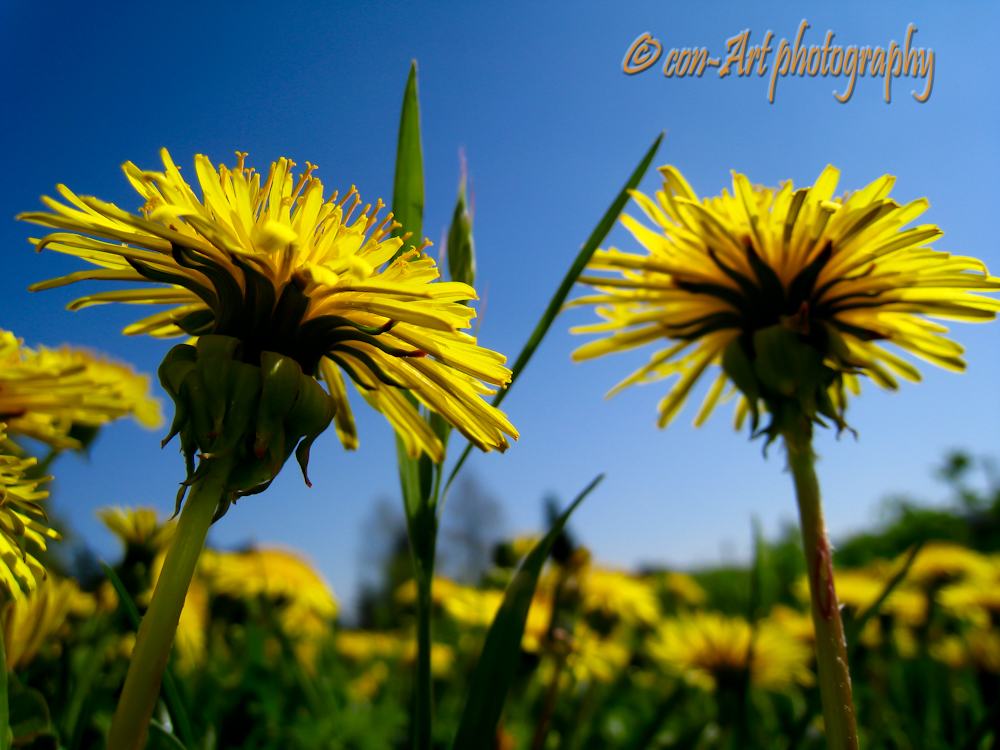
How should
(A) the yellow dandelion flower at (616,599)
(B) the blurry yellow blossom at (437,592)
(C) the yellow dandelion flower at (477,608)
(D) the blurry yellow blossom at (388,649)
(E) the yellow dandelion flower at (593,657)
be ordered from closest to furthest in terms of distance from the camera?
(E) the yellow dandelion flower at (593,657) < (C) the yellow dandelion flower at (477,608) < (A) the yellow dandelion flower at (616,599) < (D) the blurry yellow blossom at (388,649) < (B) the blurry yellow blossom at (437,592)

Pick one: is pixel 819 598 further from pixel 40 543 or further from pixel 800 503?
pixel 40 543

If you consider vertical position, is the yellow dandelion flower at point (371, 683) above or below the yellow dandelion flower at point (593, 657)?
below

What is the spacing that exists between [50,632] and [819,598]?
1230mm

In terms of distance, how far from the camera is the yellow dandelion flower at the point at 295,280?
582 mm

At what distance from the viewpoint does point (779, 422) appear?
33.7 inches

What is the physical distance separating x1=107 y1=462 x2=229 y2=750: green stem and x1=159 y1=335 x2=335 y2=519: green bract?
5 cm

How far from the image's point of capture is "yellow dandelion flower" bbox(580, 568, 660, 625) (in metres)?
2.09

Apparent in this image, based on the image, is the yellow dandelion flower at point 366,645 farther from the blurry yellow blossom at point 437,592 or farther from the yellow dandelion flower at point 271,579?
the yellow dandelion flower at point 271,579

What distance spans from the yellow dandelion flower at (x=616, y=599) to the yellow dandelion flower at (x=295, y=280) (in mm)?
1555

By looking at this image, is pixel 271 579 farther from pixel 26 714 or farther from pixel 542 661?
pixel 26 714

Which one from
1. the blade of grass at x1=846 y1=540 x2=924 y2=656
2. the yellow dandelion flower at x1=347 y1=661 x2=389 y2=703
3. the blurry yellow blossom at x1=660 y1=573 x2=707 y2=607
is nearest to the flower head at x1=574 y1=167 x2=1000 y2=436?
the blade of grass at x1=846 y1=540 x2=924 y2=656

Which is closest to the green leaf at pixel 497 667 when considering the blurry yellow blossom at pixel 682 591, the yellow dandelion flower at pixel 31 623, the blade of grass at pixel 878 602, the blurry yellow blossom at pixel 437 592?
the blade of grass at pixel 878 602

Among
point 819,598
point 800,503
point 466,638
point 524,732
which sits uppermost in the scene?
point 800,503

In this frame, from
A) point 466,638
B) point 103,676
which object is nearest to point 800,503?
point 103,676
